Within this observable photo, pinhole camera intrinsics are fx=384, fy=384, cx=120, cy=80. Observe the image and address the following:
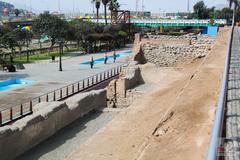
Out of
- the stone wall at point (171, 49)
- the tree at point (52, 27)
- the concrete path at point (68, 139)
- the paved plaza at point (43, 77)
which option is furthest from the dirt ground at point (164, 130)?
the tree at point (52, 27)

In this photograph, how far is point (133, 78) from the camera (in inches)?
1029

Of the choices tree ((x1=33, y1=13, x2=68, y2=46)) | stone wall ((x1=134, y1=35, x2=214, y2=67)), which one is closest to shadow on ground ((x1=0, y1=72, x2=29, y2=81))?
stone wall ((x1=134, y1=35, x2=214, y2=67))

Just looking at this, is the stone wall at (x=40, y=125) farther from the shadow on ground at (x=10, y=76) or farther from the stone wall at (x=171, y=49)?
the shadow on ground at (x=10, y=76)

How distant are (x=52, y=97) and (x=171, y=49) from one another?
10593mm

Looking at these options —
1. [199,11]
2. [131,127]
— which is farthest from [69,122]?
[199,11]

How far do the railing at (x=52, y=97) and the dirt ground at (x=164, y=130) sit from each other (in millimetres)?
6577

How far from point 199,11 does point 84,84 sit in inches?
3424

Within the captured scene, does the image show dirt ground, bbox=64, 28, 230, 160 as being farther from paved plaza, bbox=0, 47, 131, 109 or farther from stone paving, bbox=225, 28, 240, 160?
paved plaza, bbox=0, 47, 131, 109

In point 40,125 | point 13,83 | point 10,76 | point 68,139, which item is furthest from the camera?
point 10,76

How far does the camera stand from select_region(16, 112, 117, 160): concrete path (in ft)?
44.8

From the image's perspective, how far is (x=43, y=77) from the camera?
115 feet

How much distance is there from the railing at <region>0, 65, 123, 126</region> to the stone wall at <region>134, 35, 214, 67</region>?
13.7ft

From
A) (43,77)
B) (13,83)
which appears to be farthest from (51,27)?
(13,83)

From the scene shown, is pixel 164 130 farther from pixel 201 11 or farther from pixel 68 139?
pixel 201 11
